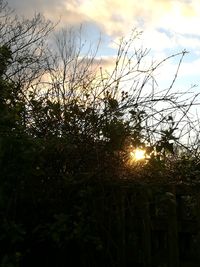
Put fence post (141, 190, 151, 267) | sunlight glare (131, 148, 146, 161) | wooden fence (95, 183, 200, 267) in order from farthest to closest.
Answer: fence post (141, 190, 151, 267) → wooden fence (95, 183, 200, 267) → sunlight glare (131, 148, 146, 161)

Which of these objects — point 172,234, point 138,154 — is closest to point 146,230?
point 172,234

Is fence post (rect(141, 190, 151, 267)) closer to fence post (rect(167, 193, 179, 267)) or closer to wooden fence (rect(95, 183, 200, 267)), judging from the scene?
wooden fence (rect(95, 183, 200, 267))

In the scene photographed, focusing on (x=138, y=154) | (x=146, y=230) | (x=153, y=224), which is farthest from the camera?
(x=153, y=224)

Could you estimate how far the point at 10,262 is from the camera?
4.43m

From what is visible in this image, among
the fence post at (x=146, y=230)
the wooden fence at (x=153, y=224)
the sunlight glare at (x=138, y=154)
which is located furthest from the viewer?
the fence post at (x=146, y=230)

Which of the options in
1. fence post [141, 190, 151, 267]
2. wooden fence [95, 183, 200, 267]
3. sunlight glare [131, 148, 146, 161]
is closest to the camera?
sunlight glare [131, 148, 146, 161]

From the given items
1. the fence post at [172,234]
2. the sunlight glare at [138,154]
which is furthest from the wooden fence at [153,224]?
the sunlight glare at [138,154]

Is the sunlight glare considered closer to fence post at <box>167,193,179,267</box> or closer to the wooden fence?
the wooden fence

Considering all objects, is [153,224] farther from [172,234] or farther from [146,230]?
[172,234]

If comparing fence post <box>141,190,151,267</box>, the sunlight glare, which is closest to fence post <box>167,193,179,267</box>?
fence post <box>141,190,151,267</box>

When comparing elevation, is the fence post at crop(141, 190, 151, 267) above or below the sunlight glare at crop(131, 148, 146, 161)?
below

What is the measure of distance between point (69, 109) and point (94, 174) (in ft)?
3.13

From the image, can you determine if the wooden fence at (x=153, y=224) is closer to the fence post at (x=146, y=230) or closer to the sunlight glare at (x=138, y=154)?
the fence post at (x=146, y=230)

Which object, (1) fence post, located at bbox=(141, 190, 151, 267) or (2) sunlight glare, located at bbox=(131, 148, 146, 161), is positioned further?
(1) fence post, located at bbox=(141, 190, 151, 267)
